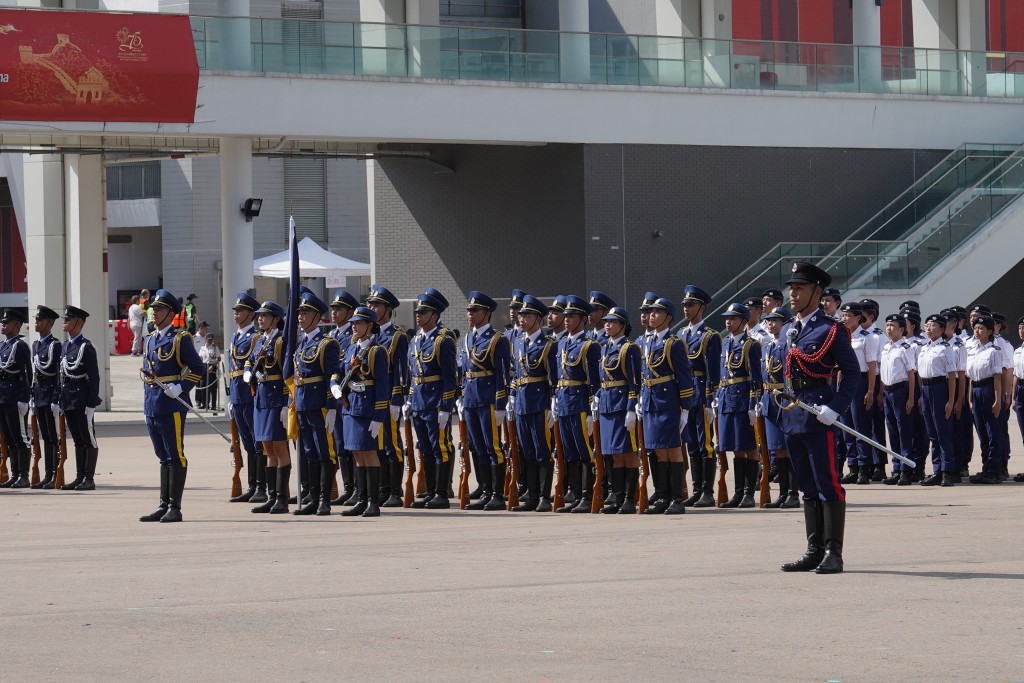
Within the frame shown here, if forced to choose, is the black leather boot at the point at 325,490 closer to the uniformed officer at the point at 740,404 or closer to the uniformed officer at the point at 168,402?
the uniformed officer at the point at 168,402

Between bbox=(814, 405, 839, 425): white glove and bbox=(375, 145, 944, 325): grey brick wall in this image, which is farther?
bbox=(375, 145, 944, 325): grey brick wall

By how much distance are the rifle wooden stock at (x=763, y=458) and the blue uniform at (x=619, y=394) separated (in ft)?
4.21

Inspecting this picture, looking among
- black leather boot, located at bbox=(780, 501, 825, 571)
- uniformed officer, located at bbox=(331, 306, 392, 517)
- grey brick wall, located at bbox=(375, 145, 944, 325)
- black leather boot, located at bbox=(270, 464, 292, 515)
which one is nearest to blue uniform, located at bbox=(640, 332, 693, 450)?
uniformed officer, located at bbox=(331, 306, 392, 517)

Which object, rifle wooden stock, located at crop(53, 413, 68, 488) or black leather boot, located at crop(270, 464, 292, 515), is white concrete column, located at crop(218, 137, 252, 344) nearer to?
rifle wooden stock, located at crop(53, 413, 68, 488)

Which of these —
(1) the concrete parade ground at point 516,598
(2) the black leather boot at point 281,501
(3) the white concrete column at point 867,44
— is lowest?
(1) the concrete parade ground at point 516,598

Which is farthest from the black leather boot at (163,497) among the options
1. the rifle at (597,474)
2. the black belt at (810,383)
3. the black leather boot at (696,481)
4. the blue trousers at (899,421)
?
the blue trousers at (899,421)

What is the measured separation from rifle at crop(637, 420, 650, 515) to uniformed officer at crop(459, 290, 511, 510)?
1.33m

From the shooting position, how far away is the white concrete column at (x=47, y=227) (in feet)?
102

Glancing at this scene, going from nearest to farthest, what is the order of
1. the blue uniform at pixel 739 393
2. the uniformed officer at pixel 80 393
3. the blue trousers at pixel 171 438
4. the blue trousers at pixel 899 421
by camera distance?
1. the blue trousers at pixel 171 438
2. the blue uniform at pixel 739 393
3. the blue trousers at pixel 899 421
4. the uniformed officer at pixel 80 393

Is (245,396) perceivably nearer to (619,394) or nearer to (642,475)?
A: (619,394)

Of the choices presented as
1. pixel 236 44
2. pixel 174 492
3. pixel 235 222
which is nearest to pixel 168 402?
pixel 174 492

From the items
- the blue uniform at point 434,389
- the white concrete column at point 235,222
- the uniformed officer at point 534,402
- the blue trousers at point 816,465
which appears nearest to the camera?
the blue trousers at point 816,465

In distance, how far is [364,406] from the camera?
1442 centimetres

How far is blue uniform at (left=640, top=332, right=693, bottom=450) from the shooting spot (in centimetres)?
1387
